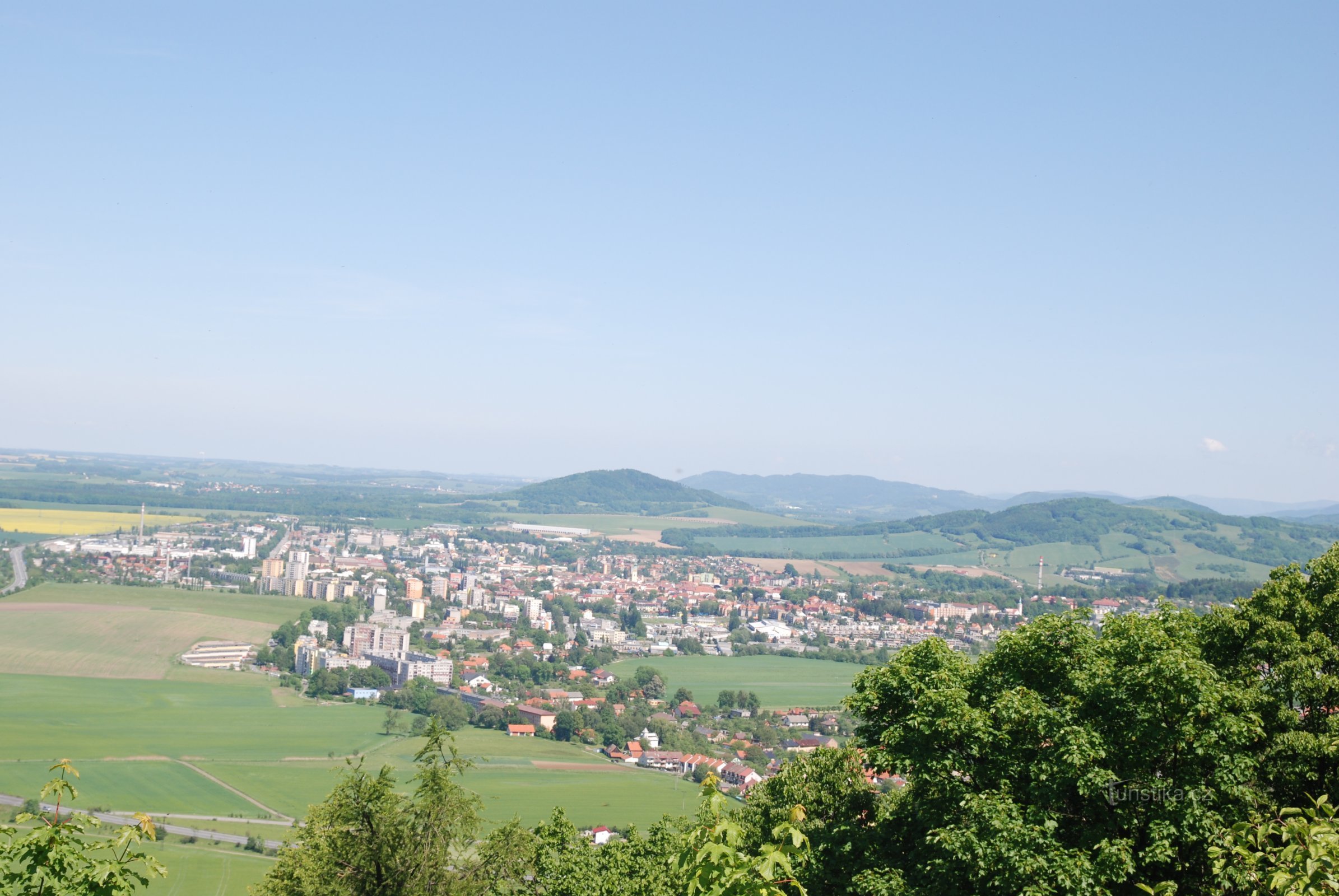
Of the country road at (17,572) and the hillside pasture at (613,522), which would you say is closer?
the country road at (17,572)

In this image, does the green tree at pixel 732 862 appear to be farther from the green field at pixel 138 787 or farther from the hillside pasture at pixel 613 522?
the hillside pasture at pixel 613 522

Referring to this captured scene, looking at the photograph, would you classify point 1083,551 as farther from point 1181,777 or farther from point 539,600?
point 1181,777

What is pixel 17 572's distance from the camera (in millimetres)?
72688

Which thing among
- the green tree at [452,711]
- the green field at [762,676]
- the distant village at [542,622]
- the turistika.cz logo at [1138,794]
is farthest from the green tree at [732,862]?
A: the green field at [762,676]

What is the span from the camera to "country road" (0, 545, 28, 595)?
64938mm

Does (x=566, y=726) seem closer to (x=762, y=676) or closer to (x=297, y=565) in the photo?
(x=762, y=676)

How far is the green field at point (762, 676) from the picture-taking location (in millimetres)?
51812

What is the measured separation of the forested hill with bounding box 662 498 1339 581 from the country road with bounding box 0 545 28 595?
7590 centimetres

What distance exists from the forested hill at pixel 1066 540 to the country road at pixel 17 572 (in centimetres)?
7590

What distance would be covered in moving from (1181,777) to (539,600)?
7760 cm

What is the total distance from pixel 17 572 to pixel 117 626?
22679 mm

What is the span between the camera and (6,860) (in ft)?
15.8

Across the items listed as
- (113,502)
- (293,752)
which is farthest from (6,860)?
(113,502)

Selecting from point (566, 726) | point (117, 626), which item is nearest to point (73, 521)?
point (117, 626)
